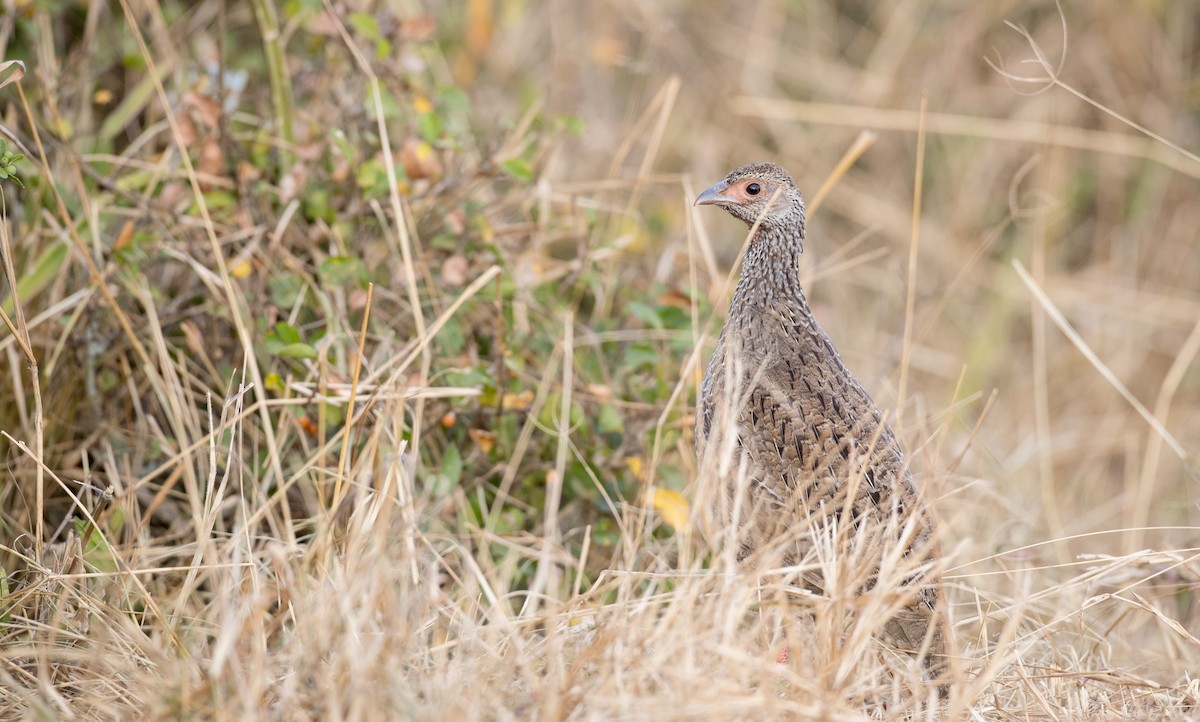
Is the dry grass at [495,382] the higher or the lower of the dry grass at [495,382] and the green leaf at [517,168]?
the lower

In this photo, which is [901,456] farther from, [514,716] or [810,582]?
[514,716]

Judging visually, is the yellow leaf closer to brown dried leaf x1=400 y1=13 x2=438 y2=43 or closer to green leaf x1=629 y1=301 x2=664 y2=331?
green leaf x1=629 y1=301 x2=664 y2=331

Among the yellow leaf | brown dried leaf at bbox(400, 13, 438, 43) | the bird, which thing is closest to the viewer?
the bird

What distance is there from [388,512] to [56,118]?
1.87m

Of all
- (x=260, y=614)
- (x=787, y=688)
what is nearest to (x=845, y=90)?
(x=787, y=688)

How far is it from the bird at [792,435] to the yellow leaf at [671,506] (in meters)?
0.36

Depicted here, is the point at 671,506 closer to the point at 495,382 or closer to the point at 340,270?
the point at 495,382

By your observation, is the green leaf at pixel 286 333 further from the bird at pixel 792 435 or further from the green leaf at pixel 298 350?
the bird at pixel 792 435

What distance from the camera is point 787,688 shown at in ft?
8.71

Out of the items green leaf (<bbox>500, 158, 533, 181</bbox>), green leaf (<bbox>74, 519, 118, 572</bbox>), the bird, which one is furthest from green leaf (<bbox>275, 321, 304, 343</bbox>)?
the bird

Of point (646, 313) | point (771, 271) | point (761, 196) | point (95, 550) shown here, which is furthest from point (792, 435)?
point (95, 550)

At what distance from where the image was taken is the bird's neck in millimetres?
3416

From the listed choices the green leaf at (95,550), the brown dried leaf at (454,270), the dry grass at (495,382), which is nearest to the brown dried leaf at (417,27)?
the dry grass at (495,382)

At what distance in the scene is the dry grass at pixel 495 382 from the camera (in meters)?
2.61
